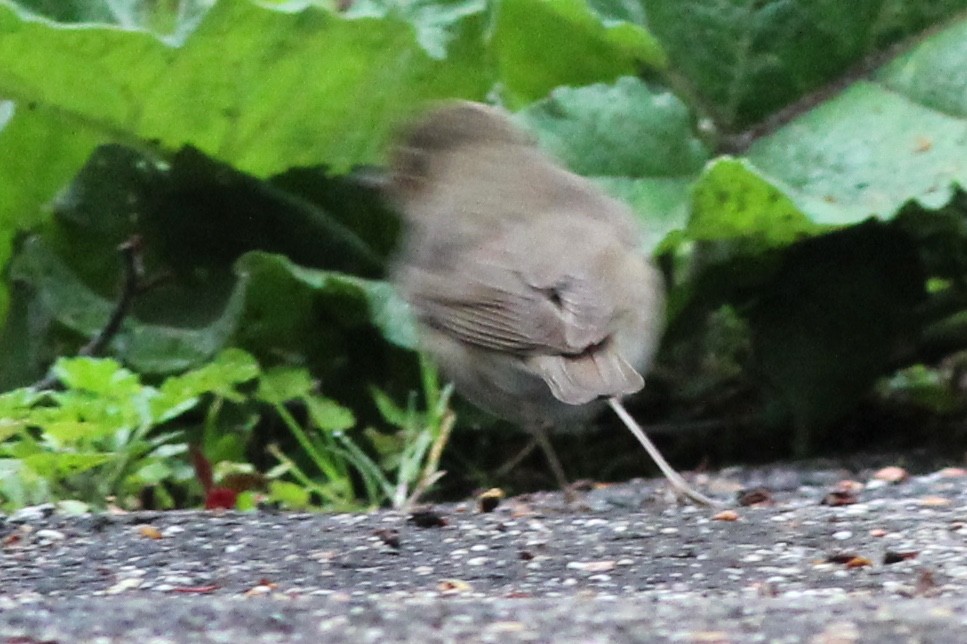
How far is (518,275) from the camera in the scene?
11.8ft

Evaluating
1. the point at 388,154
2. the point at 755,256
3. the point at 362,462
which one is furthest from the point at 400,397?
the point at 755,256

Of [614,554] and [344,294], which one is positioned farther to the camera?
[344,294]

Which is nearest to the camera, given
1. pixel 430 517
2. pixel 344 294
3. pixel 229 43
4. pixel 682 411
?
pixel 430 517

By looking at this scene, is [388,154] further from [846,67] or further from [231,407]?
[846,67]

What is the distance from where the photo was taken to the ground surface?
2074 millimetres

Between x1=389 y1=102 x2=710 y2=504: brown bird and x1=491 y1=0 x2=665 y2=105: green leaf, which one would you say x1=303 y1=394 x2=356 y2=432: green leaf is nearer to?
x1=389 y1=102 x2=710 y2=504: brown bird

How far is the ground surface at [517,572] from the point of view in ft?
6.81

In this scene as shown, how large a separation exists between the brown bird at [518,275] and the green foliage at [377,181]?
0.19 metres

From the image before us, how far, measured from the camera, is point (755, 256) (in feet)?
15.1

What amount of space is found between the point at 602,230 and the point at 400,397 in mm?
1152

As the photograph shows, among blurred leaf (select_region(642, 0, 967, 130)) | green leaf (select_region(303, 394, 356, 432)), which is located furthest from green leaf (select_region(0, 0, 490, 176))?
green leaf (select_region(303, 394, 356, 432))

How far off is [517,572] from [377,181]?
187cm

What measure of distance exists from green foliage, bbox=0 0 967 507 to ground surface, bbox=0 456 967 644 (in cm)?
76

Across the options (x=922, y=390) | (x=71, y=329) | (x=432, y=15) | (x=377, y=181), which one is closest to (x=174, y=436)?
(x=71, y=329)
